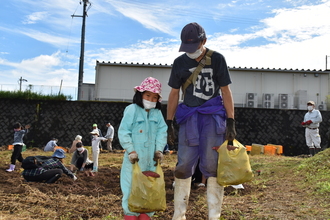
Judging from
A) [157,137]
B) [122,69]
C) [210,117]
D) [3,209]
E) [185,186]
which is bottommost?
[3,209]

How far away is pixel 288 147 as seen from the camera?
18.1 m

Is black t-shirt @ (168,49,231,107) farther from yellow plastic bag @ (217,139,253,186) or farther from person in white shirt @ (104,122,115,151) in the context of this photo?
person in white shirt @ (104,122,115,151)

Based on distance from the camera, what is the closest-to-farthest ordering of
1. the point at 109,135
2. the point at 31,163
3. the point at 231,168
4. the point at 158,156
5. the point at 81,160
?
the point at 231,168 < the point at 158,156 < the point at 31,163 < the point at 81,160 < the point at 109,135

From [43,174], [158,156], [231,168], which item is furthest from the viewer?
[43,174]

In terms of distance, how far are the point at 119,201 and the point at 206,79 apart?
256 centimetres

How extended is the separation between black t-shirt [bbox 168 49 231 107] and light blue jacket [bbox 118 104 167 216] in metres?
0.41

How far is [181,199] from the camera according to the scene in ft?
10.8

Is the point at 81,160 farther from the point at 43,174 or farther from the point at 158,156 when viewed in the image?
the point at 158,156

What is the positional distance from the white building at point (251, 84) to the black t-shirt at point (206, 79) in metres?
18.1

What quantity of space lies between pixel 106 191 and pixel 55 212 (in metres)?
1.59

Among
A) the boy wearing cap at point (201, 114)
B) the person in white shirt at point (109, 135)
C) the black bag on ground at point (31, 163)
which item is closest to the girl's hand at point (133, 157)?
the boy wearing cap at point (201, 114)

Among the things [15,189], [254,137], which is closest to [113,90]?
[254,137]

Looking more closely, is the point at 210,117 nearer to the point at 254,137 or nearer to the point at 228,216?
the point at 228,216

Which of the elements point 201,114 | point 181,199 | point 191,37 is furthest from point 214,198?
point 191,37
